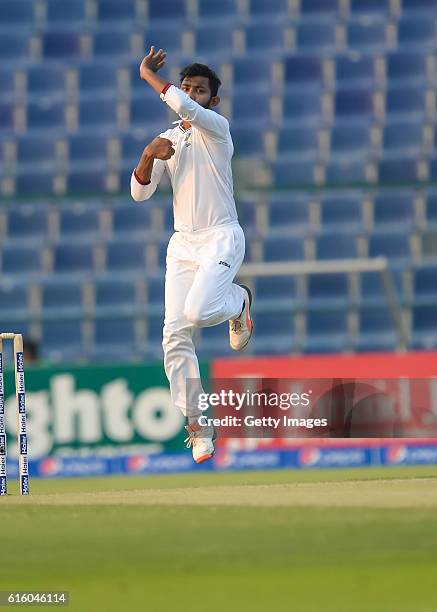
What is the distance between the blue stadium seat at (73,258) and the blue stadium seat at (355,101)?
3.72 metres

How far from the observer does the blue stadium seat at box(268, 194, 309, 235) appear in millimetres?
17438

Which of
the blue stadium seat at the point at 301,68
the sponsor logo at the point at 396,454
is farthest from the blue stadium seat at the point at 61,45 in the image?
the sponsor logo at the point at 396,454

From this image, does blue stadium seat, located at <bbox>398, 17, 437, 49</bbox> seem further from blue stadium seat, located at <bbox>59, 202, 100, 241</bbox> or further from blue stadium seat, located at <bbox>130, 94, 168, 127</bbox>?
blue stadium seat, located at <bbox>59, 202, 100, 241</bbox>

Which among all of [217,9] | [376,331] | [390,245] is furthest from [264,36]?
[376,331]

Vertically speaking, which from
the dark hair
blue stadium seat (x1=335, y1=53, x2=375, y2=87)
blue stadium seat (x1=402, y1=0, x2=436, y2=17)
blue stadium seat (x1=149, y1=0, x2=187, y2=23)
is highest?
blue stadium seat (x1=149, y1=0, x2=187, y2=23)

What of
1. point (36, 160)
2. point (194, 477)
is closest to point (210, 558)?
point (194, 477)

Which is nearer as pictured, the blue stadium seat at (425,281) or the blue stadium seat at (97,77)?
the blue stadium seat at (425,281)

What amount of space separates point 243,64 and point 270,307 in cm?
428

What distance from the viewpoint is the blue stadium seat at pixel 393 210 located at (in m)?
17.3

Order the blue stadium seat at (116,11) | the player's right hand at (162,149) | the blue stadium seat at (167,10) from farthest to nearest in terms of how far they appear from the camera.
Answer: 1. the blue stadium seat at (116,11)
2. the blue stadium seat at (167,10)
3. the player's right hand at (162,149)

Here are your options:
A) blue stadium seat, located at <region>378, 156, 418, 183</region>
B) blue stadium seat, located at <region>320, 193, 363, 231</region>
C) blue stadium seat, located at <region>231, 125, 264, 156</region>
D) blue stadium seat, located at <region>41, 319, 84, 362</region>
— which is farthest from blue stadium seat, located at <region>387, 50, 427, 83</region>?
blue stadium seat, located at <region>41, 319, 84, 362</region>

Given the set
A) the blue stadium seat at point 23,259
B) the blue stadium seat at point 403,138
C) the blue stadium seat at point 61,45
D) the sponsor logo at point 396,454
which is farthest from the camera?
the blue stadium seat at point 61,45

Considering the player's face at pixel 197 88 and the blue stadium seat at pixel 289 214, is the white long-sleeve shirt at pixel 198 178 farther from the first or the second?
the blue stadium seat at pixel 289 214

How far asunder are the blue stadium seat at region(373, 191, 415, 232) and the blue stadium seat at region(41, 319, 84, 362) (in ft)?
12.4
